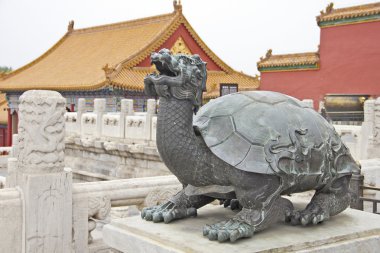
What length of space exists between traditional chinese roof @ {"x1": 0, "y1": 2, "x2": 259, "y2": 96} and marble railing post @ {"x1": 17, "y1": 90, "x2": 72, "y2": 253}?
14.7 meters

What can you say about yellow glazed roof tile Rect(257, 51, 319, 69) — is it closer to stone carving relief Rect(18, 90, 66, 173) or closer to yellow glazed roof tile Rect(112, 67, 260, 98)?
yellow glazed roof tile Rect(112, 67, 260, 98)

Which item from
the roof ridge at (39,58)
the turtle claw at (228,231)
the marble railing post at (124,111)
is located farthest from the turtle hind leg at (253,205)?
the roof ridge at (39,58)

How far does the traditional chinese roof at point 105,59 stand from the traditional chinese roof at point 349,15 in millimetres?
4926

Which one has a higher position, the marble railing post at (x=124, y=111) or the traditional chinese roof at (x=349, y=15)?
the traditional chinese roof at (x=349, y=15)

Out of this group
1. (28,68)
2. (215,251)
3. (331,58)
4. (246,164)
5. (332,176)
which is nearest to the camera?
(215,251)

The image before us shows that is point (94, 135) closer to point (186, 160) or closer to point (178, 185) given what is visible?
point (178, 185)

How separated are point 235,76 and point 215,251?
70.6 feet

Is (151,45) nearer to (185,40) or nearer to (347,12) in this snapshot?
(185,40)

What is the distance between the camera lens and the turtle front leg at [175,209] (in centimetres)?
314

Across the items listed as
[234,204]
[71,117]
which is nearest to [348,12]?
[71,117]

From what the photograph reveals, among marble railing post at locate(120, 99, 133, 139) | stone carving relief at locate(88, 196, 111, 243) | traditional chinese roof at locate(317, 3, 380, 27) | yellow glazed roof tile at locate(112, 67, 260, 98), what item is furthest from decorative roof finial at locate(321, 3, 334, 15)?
stone carving relief at locate(88, 196, 111, 243)

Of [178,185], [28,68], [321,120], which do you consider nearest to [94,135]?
[178,185]

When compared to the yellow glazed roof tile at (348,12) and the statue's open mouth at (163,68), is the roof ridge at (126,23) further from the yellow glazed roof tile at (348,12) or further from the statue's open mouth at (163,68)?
the statue's open mouth at (163,68)

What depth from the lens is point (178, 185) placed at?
5.20 meters
